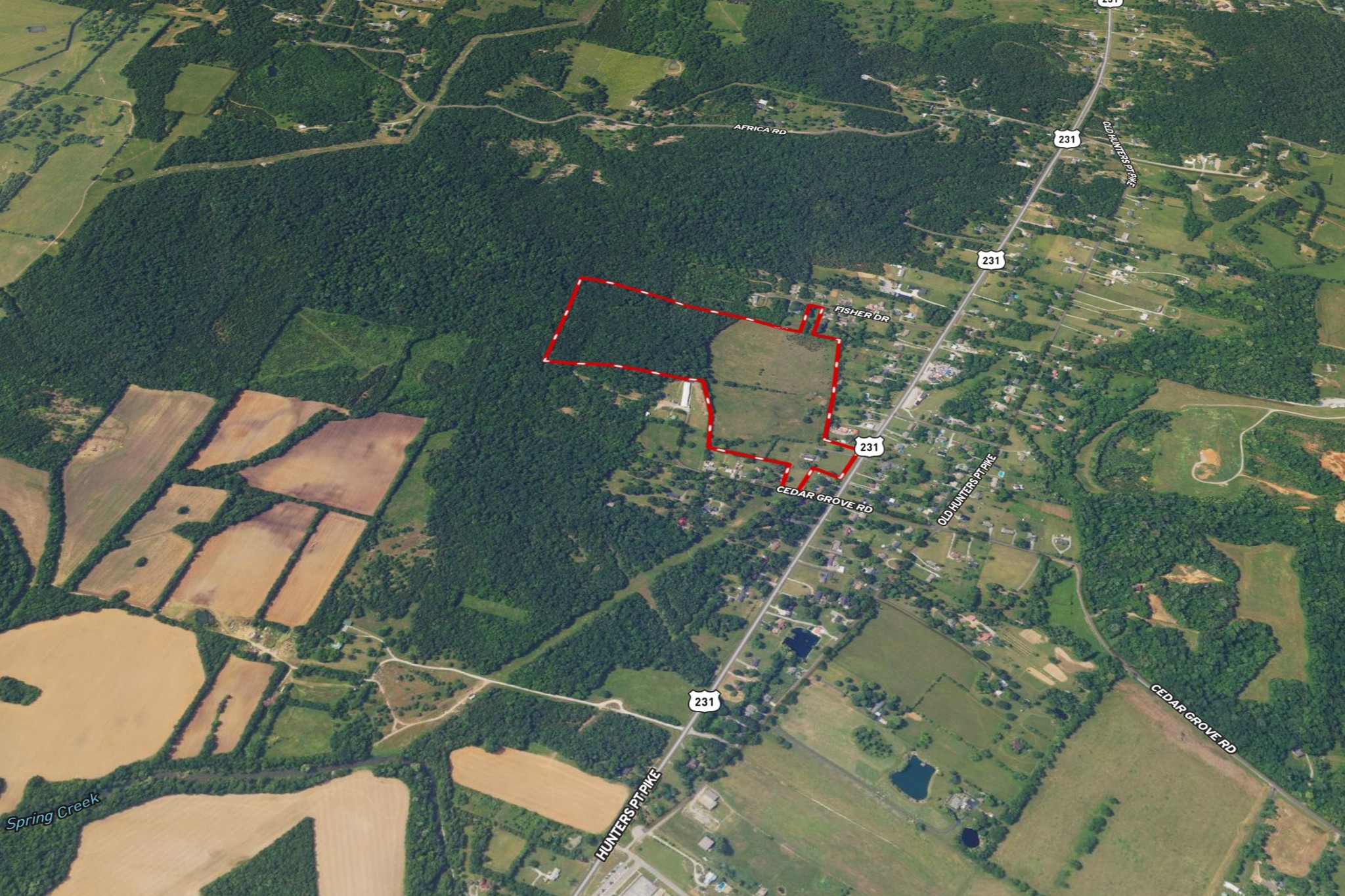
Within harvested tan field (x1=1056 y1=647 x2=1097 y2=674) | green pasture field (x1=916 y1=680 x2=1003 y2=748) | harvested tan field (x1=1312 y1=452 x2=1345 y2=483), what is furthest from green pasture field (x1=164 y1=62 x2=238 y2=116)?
harvested tan field (x1=1312 y1=452 x2=1345 y2=483)

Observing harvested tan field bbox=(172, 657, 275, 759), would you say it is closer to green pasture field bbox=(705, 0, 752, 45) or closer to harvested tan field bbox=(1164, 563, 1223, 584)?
harvested tan field bbox=(1164, 563, 1223, 584)

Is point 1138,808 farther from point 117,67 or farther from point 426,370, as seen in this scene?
point 117,67

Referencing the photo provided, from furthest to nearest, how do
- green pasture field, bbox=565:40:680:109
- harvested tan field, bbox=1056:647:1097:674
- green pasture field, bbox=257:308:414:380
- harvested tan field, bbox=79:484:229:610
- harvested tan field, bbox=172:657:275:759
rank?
green pasture field, bbox=565:40:680:109 < green pasture field, bbox=257:308:414:380 < harvested tan field, bbox=79:484:229:610 < harvested tan field, bbox=1056:647:1097:674 < harvested tan field, bbox=172:657:275:759

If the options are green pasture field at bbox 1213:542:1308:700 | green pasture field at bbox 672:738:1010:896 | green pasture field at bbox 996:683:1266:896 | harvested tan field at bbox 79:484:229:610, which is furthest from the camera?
harvested tan field at bbox 79:484:229:610

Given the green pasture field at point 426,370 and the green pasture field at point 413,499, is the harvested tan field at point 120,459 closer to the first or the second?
the green pasture field at point 426,370

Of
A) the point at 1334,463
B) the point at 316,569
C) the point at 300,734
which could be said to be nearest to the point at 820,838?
the point at 300,734

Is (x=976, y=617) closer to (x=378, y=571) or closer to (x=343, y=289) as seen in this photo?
(x=378, y=571)

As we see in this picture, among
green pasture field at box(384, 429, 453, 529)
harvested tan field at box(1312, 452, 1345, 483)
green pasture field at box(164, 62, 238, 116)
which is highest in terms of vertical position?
green pasture field at box(164, 62, 238, 116)

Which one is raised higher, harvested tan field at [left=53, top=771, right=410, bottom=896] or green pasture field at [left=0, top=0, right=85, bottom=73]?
green pasture field at [left=0, top=0, right=85, bottom=73]

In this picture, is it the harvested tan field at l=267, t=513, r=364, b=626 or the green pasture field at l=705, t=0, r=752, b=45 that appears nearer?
the harvested tan field at l=267, t=513, r=364, b=626
